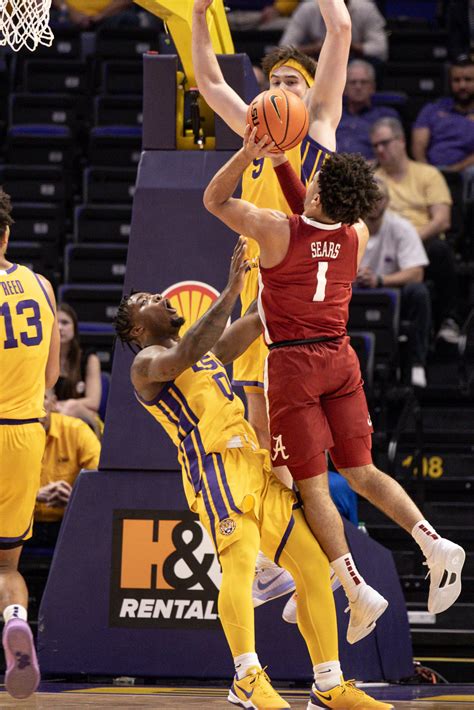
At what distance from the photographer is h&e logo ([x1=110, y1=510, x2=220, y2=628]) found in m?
7.68

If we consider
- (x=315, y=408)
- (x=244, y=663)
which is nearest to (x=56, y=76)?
(x=315, y=408)

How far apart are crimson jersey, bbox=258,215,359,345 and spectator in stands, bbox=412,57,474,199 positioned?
660cm

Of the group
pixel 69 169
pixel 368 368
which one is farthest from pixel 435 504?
pixel 69 169

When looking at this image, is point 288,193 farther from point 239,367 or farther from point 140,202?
point 140,202

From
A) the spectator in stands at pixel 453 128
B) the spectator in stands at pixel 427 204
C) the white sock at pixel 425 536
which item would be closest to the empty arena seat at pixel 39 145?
the spectator in stands at pixel 427 204

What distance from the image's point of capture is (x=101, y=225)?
40.0 ft

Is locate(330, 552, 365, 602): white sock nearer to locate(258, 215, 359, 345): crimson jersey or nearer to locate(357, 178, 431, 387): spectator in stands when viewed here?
locate(258, 215, 359, 345): crimson jersey

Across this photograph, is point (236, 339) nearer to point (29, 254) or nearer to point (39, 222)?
point (29, 254)

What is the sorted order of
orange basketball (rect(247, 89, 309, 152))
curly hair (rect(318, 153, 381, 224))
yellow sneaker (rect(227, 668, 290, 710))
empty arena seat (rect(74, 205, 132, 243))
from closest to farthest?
yellow sneaker (rect(227, 668, 290, 710)), orange basketball (rect(247, 89, 309, 152)), curly hair (rect(318, 153, 381, 224)), empty arena seat (rect(74, 205, 132, 243))

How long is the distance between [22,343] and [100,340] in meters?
4.07

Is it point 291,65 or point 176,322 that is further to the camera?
point 291,65

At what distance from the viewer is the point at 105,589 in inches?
304

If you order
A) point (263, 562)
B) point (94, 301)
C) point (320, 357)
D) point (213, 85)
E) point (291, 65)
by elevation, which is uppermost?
point (291, 65)

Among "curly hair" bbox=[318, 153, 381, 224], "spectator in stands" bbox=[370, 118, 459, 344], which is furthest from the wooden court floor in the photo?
"spectator in stands" bbox=[370, 118, 459, 344]
